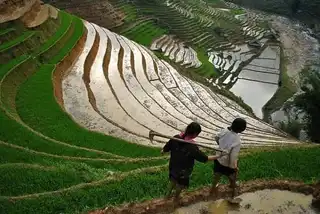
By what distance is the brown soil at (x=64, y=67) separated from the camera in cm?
1929

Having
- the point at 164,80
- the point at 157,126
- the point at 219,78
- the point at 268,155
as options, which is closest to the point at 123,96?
the point at 157,126

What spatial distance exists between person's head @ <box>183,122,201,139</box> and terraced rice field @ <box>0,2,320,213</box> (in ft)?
6.84

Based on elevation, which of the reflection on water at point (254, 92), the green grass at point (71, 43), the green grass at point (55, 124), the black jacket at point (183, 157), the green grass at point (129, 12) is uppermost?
the green grass at point (129, 12)

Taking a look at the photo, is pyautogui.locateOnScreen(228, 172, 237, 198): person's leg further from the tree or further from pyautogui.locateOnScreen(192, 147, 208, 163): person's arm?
the tree

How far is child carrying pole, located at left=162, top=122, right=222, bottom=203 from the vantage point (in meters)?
6.01

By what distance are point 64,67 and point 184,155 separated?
17063mm

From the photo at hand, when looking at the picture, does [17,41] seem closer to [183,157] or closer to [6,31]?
[6,31]

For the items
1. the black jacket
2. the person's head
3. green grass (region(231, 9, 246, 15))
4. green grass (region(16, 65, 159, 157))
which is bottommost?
green grass (region(16, 65, 159, 157))

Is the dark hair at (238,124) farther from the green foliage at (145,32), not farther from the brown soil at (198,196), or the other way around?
the green foliage at (145,32)

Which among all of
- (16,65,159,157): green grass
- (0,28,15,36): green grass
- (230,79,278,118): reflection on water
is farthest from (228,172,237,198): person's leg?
(230,79,278,118): reflection on water

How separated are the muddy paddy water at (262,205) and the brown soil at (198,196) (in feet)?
0.36

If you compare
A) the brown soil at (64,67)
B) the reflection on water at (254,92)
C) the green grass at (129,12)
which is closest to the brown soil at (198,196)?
the brown soil at (64,67)

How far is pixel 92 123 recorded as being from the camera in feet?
56.4

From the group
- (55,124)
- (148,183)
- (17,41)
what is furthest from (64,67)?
(148,183)
